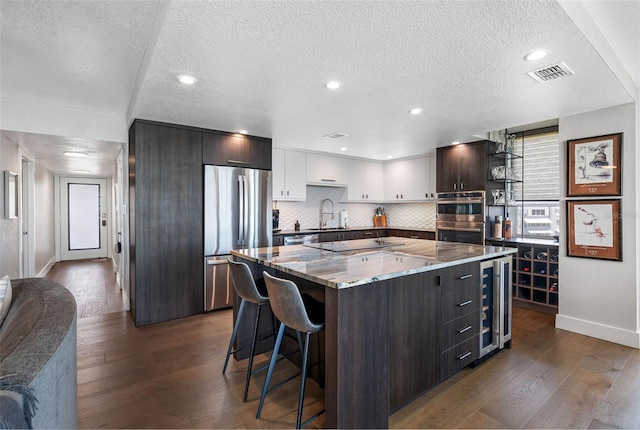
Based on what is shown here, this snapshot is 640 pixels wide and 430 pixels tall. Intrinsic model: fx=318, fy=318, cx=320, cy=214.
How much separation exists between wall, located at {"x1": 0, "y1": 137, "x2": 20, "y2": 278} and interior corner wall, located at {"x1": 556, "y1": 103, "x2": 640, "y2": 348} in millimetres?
6303

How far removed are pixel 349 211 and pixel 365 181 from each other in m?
0.70

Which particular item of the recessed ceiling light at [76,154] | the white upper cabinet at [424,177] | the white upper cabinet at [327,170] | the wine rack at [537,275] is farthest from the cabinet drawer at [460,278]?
the recessed ceiling light at [76,154]

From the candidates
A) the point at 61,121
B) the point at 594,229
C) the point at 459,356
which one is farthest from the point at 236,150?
the point at 594,229

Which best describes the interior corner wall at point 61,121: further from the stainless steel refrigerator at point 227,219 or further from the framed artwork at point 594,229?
the framed artwork at point 594,229

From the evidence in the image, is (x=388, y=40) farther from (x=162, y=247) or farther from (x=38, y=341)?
(x=162, y=247)

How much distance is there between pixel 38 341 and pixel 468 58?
2650 mm

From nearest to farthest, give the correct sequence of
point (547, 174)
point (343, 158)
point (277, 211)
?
point (547, 174), point (277, 211), point (343, 158)

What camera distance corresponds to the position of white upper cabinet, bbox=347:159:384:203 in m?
6.19

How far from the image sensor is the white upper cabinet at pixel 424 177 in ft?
18.5

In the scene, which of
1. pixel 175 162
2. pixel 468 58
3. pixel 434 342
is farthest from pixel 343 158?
pixel 434 342

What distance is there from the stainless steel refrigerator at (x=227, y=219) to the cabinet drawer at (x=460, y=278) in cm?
268

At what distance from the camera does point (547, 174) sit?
14.7 feet

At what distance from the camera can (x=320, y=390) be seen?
220 centimetres

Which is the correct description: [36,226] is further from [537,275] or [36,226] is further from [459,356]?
[537,275]
